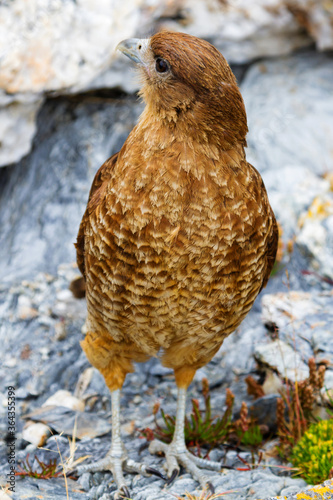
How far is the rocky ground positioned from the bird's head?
1288mm

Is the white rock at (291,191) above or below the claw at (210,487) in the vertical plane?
above

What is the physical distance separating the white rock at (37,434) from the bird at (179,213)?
77cm

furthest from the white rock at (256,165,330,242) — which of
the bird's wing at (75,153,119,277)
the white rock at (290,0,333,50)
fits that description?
the bird's wing at (75,153,119,277)

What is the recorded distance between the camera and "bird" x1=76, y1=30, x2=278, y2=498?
3088 mm

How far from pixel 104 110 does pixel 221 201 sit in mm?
3523

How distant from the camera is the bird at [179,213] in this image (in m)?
3.09

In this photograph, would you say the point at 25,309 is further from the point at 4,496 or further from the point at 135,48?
the point at 135,48

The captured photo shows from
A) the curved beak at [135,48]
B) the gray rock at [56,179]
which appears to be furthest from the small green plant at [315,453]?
the gray rock at [56,179]

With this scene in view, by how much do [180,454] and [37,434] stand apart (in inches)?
39.6

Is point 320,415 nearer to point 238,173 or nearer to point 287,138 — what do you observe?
point 238,173

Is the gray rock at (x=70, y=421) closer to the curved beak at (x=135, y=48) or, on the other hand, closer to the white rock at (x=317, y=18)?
the curved beak at (x=135, y=48)

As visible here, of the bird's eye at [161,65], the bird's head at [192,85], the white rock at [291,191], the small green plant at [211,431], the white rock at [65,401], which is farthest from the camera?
the white rock at [291,191]

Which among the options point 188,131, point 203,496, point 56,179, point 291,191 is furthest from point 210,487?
point 56,179

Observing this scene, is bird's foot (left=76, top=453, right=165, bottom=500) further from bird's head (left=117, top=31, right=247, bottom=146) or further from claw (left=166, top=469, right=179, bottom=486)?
bird's head (left=117, top=31, right=247, bottom=146)
